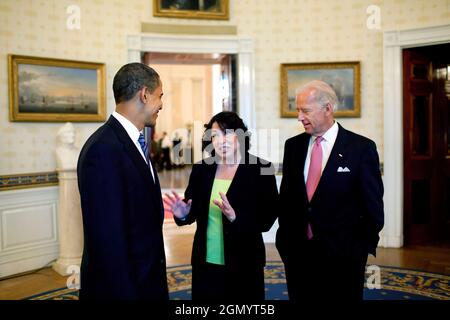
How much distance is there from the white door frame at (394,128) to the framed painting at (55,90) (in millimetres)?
4223

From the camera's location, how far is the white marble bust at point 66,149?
5867 millimetres

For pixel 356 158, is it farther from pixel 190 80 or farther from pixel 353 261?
pixel 190 80

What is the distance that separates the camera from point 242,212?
9.62 feet

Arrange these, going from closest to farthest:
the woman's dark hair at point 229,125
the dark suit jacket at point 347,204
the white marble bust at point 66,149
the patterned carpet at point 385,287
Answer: the dark suit jacket at point 347,204
the woman's dark hair at point 229,125
the patterned carpet at point 385,287
the white marble bust at point 66,149

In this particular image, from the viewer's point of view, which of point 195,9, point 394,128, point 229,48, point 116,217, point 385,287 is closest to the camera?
point 116,217

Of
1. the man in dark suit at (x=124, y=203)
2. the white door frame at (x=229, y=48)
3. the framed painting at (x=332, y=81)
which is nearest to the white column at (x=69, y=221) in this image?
the white door frame at (x=229, y=48)

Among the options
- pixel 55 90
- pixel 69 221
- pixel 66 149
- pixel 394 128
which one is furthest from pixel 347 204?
pixel 55 90

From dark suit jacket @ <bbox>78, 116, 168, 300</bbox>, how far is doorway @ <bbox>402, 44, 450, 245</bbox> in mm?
→ 5805

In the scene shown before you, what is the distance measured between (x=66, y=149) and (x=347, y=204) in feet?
13.8

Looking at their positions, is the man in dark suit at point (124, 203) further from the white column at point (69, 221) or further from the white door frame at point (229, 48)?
the white door frame at point (229, 48)

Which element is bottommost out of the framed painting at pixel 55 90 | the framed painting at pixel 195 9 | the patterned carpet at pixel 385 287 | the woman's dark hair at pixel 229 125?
the patterned carpet at pixel 385 287

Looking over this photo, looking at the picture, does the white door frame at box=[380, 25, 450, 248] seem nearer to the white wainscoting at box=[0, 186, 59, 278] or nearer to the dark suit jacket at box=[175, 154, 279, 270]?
the dark suit jacket at box=[175, 154, 279, 270]

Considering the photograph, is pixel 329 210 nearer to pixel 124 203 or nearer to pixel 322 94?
pixel 322 94

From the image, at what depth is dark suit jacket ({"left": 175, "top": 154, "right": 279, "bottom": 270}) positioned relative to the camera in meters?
2.88
